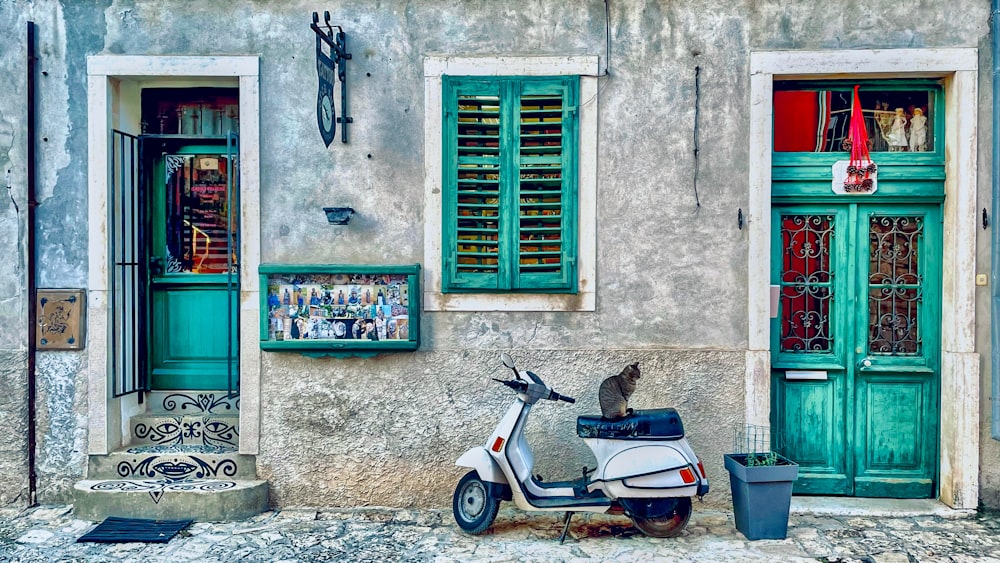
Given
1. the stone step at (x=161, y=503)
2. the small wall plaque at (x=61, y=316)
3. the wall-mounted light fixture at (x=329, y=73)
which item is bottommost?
the stone step at (x=161, y=503)

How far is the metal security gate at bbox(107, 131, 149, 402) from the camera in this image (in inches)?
224

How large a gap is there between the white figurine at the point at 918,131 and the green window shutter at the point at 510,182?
259 cm

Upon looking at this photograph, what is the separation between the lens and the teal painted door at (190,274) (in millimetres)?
6070

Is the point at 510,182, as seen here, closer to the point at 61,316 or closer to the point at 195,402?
the point at 195,402

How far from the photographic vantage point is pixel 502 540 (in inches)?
195

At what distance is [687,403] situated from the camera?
5.55m

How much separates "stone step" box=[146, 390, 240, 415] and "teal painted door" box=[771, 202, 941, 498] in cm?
428

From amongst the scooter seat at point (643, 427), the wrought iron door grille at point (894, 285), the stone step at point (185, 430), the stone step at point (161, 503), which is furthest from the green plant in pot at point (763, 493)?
the stone step at point (185, 430)

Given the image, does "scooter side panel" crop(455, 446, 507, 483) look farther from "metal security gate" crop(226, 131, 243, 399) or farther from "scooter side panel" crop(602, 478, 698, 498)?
"metal security gate" crop(226, 131, 243, 399)

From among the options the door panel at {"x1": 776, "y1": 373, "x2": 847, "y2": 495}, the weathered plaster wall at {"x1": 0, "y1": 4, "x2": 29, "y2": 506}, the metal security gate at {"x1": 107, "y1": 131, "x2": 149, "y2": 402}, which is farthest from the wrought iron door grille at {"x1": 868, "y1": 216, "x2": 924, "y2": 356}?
the weathered plaster wall at {"x1": 0, "y1": 4, "x2": 29, "y2": 506}

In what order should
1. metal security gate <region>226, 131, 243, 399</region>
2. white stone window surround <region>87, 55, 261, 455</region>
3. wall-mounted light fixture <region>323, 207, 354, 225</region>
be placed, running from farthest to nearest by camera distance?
metal security gate <region>226, 131, 243, 399</region> < white stone window surround <region>87, 55, 261, 455</region> < wall-mounted light fixture <region>323, 207, 354, 225</region>

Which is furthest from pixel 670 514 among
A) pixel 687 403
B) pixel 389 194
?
pixel 389 194

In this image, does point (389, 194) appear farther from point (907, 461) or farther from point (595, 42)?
point (907, 461)

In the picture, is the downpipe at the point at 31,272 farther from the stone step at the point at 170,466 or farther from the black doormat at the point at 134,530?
the black doormat at the point at 134,530
